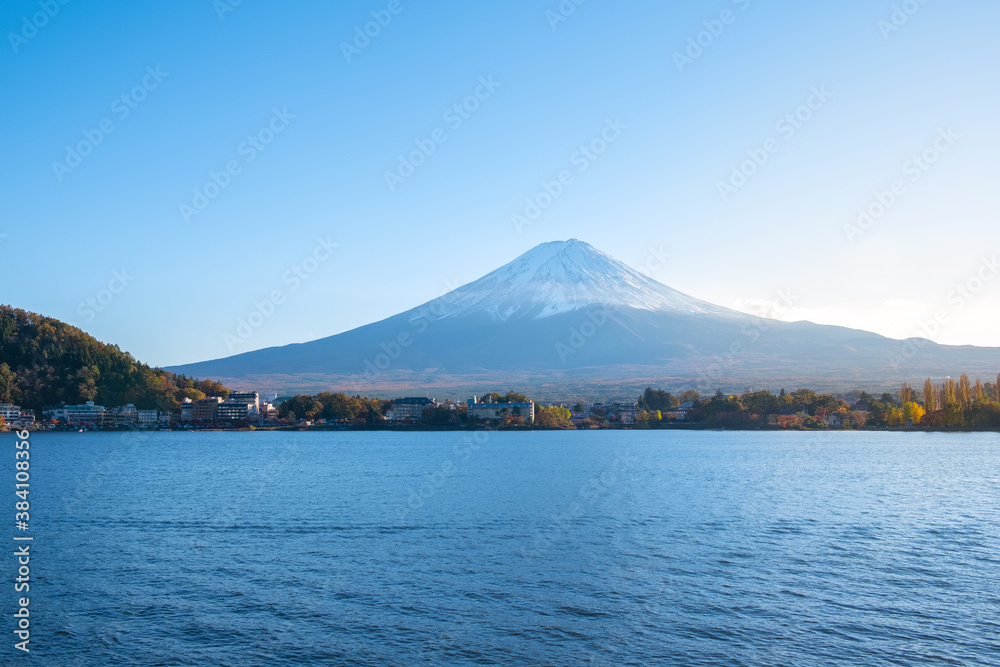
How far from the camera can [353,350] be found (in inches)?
7495

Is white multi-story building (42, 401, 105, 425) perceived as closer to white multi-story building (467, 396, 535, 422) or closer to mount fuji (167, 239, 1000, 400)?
white multi-story building (467, 396, 535, 422)

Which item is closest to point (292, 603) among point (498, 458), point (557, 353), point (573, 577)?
point (573, 577)

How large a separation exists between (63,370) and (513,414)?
5332 cm

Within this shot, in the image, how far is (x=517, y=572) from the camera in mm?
15625

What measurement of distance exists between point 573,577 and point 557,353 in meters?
169

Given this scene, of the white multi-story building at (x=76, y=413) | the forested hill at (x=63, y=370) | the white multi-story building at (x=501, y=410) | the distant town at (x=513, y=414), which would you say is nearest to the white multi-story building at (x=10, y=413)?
the distant town at (x=513, y=414)

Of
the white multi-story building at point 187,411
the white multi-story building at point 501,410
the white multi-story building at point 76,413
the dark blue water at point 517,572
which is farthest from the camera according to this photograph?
the white multi-story building at point 187,411

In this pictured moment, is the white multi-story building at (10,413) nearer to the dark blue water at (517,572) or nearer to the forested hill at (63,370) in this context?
the forested hill at (63,370)

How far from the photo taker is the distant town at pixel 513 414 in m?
84.1

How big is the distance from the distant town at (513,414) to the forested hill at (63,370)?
140 cm
